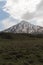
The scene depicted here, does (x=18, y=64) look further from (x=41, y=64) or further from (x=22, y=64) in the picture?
(x=41, y=64)

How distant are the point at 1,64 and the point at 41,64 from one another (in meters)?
7.31

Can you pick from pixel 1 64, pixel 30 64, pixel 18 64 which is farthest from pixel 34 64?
pixel 1 64

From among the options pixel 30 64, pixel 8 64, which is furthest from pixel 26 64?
pixel 8 64

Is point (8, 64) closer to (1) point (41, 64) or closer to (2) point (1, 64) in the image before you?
(2) point (1, 64)

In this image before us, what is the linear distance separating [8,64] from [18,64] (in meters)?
1.79

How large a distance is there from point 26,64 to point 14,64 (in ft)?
7.76

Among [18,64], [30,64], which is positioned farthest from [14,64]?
[30,64]

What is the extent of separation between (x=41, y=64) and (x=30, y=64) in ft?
6.62

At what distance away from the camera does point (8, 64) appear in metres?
37.2

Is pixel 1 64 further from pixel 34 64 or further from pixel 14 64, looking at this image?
pixel 34 64

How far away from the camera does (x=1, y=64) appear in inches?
1490

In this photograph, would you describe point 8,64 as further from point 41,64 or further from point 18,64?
point 41,64

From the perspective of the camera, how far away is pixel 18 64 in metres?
37.4

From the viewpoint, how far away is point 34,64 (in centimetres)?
3822
